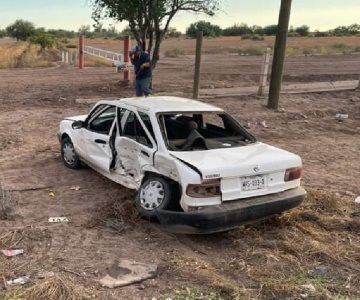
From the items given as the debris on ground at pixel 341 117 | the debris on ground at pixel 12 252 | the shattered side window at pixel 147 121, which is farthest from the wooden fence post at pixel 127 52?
the debris on ground at pixel 12 252

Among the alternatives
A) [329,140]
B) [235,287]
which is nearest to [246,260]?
[235,287]

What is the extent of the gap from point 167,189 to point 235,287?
1.41 meters

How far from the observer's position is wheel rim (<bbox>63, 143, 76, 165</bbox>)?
761 cm

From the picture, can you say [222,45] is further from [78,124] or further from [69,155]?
[78,124]

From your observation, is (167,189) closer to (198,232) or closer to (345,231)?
(198,232)

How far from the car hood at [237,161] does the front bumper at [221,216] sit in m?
0.31

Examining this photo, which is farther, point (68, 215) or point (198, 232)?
point (68, 215)

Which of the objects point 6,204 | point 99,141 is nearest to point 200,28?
point 99,141

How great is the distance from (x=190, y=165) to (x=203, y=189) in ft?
0.92

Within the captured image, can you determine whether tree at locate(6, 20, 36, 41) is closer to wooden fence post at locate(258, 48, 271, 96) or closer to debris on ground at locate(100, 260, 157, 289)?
wooden fence post at locate(258, 48, 271, 96)

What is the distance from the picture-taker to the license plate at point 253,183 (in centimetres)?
513

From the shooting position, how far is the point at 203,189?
16.1ft

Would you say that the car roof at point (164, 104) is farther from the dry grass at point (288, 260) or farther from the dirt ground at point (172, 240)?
the dry grass at point (288, 260)

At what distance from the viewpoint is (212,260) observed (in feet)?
15.7
